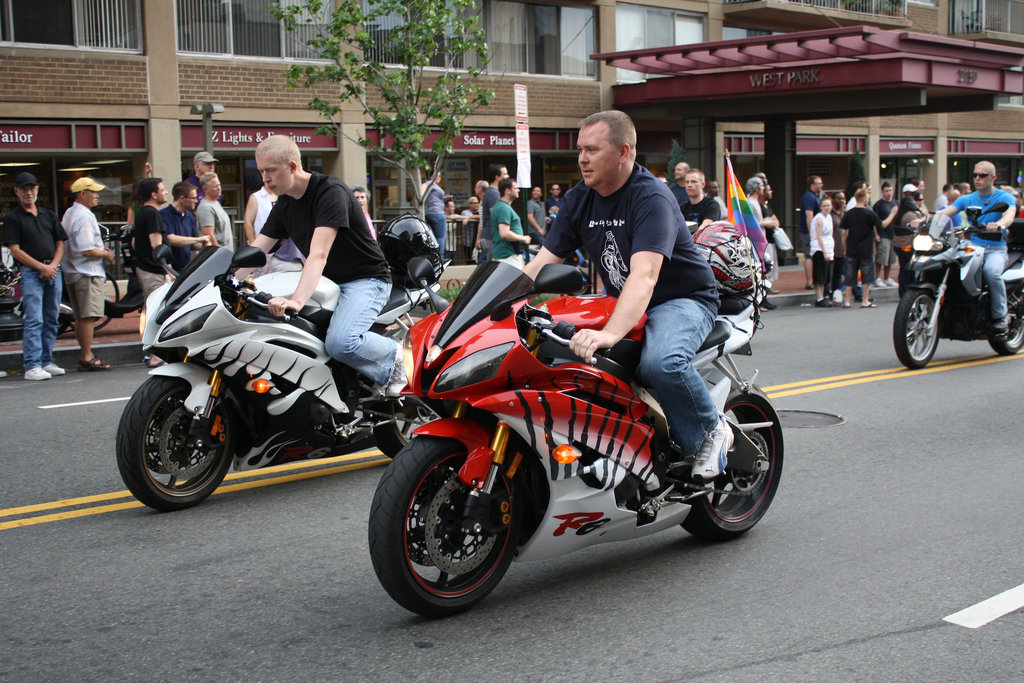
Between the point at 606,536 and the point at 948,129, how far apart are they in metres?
40.2

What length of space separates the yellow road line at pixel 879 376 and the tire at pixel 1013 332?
90mm

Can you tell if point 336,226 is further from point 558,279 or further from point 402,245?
point 558,279

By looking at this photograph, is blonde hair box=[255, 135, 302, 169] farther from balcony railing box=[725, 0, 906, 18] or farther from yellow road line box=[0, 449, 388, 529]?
balcony railing box=[725, 0, 906, 18]

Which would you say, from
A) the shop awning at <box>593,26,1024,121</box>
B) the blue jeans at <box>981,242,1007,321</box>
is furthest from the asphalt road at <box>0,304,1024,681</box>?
the shop awning at <box>593,26,1024,121</box>

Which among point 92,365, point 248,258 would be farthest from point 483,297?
point 92,365

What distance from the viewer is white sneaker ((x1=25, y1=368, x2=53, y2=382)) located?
36.1ft

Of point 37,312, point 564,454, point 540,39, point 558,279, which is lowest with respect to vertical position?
point 564,454

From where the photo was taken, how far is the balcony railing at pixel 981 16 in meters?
41.4

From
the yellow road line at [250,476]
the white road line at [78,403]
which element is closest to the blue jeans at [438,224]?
the white road line at [78,403]

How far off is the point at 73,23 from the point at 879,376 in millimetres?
16568

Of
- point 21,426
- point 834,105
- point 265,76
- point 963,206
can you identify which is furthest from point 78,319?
point 834,105

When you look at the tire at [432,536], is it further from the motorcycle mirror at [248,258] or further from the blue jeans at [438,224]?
the blue jeans at [438,224]

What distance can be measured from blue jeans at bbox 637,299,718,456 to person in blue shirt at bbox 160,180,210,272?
7770 mm

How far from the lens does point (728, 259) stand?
16.9 feet
